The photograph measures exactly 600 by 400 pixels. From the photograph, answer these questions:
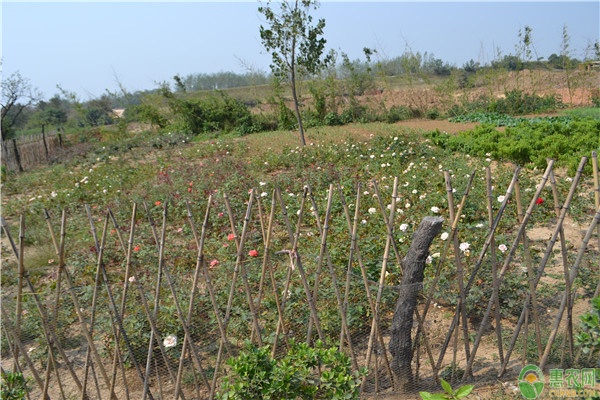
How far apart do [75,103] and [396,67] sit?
13.9 m

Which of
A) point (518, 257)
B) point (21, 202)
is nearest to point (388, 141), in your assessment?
point (518, 257)

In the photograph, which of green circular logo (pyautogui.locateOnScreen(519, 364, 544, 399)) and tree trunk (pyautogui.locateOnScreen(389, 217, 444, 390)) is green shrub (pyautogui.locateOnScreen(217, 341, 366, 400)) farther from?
green circular logo (pyautogui.locateOnScreen(519, 364, 544, 399))

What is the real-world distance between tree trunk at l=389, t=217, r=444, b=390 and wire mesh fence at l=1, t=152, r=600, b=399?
0.01m

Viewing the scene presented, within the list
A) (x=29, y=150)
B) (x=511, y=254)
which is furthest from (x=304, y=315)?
(x=29, y=150)

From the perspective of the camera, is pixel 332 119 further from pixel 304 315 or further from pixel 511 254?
pixel 511 254

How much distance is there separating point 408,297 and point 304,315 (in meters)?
0.88

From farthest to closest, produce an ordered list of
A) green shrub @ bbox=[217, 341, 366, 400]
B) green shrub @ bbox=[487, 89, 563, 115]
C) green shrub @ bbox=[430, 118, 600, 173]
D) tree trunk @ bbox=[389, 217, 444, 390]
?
green shrub @ bbox=[487, 89, 563, 115]
green shrub @ bbox=[430, 118, 600, 173]
tree trunk @ bbox=[389, 217, 444, 390]
green shrub @ bbox=[217, 341, 366, 400]

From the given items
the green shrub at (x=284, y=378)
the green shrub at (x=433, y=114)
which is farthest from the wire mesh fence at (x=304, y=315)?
the green shrub at (x=433, y=114)

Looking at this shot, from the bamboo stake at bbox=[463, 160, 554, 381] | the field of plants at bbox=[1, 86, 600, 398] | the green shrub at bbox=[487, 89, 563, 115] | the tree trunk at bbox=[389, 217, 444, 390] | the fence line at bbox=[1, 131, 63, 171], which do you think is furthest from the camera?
the green shrub at bbox=[487, 89, 563, 115]

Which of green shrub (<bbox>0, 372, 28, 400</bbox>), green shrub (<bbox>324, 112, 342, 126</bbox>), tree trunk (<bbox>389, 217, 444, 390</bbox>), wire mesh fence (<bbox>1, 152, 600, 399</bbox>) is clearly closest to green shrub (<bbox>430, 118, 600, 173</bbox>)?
wire mesh fence (<bbox>1, 152, 600, 399</bbox>)

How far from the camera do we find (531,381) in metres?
2.51

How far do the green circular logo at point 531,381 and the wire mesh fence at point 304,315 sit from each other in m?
0.07

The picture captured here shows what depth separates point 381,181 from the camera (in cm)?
617

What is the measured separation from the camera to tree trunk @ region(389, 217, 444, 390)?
2391 millimetres
